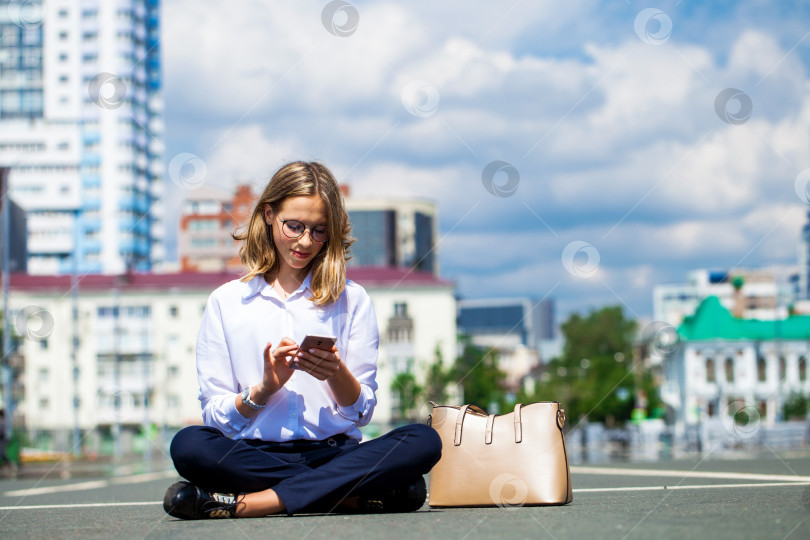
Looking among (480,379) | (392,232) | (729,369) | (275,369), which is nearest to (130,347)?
(480,379)

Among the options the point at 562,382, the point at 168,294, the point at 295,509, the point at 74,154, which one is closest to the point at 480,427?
the point at 295,509

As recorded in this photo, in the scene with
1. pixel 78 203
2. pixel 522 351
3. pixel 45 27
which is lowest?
pixel 522 351

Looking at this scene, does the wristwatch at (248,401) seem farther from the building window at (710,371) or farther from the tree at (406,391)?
the building window at (710,371)

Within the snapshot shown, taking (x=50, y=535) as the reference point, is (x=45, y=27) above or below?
above

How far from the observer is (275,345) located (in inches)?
186

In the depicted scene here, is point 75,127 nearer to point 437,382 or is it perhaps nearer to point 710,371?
point 437,382

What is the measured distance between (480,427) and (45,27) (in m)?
107

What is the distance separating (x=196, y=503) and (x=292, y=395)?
59cm

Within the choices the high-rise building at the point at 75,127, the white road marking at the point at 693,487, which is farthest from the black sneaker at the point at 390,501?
the high-rise building at the point at 75,127

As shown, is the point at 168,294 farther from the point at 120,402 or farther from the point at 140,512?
the point at 140,512

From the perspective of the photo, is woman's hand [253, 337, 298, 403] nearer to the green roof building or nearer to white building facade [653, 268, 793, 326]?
the green roof building

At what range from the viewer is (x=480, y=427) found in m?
5.21

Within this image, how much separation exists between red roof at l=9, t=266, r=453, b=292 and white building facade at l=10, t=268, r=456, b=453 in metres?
0.07

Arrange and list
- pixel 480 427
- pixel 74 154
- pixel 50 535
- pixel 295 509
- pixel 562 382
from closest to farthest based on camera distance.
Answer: pixel 50 535 < pixel 295 509 < pixel 480 427 < pixel 562 382 < pixel 74 154
